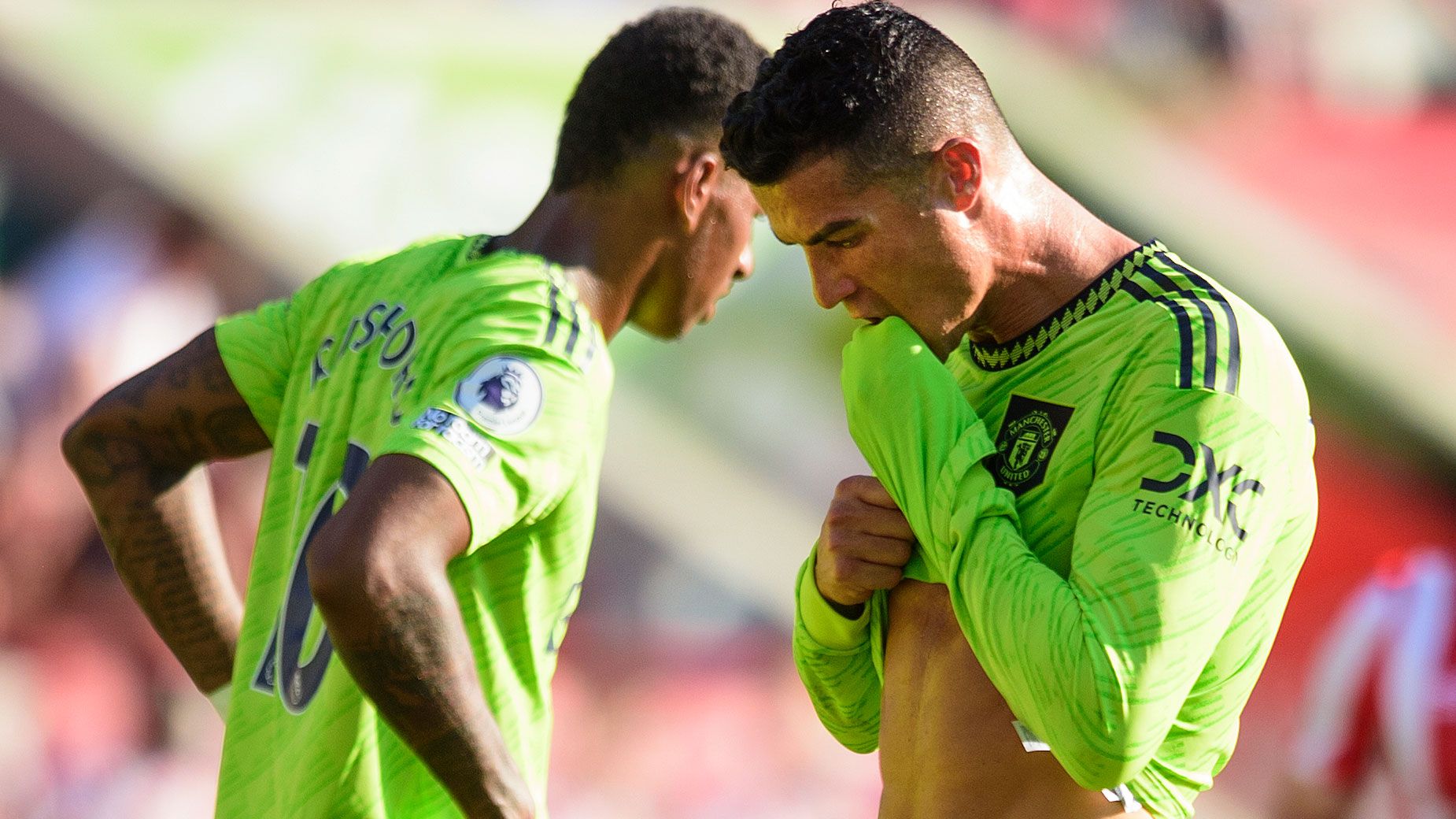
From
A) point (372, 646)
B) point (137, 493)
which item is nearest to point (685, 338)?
point (137, 493)

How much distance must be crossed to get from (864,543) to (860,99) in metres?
0.61

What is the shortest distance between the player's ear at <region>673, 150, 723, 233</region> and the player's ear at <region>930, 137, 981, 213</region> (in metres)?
0.91

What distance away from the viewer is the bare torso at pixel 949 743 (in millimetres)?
1961

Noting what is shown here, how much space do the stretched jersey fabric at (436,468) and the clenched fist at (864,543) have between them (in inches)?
21.5

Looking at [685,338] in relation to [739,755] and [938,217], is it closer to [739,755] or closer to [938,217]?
[739,755]

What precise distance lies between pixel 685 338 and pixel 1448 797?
4.11 m

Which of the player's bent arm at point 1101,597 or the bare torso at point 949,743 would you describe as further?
the bare torso at point 949,743

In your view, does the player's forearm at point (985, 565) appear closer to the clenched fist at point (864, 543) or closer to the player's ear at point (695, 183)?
the clenched fist at point (864, 543)

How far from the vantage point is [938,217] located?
2041 mm

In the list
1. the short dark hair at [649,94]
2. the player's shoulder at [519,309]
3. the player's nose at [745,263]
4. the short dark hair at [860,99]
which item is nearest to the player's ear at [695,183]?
the short dark hair at [649,94]

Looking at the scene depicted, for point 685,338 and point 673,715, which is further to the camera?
point 685,338

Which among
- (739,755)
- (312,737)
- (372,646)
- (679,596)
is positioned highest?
(372,646)

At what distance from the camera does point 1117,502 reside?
1.82 metres

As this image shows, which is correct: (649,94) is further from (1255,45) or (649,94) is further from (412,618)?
(1255,45)
